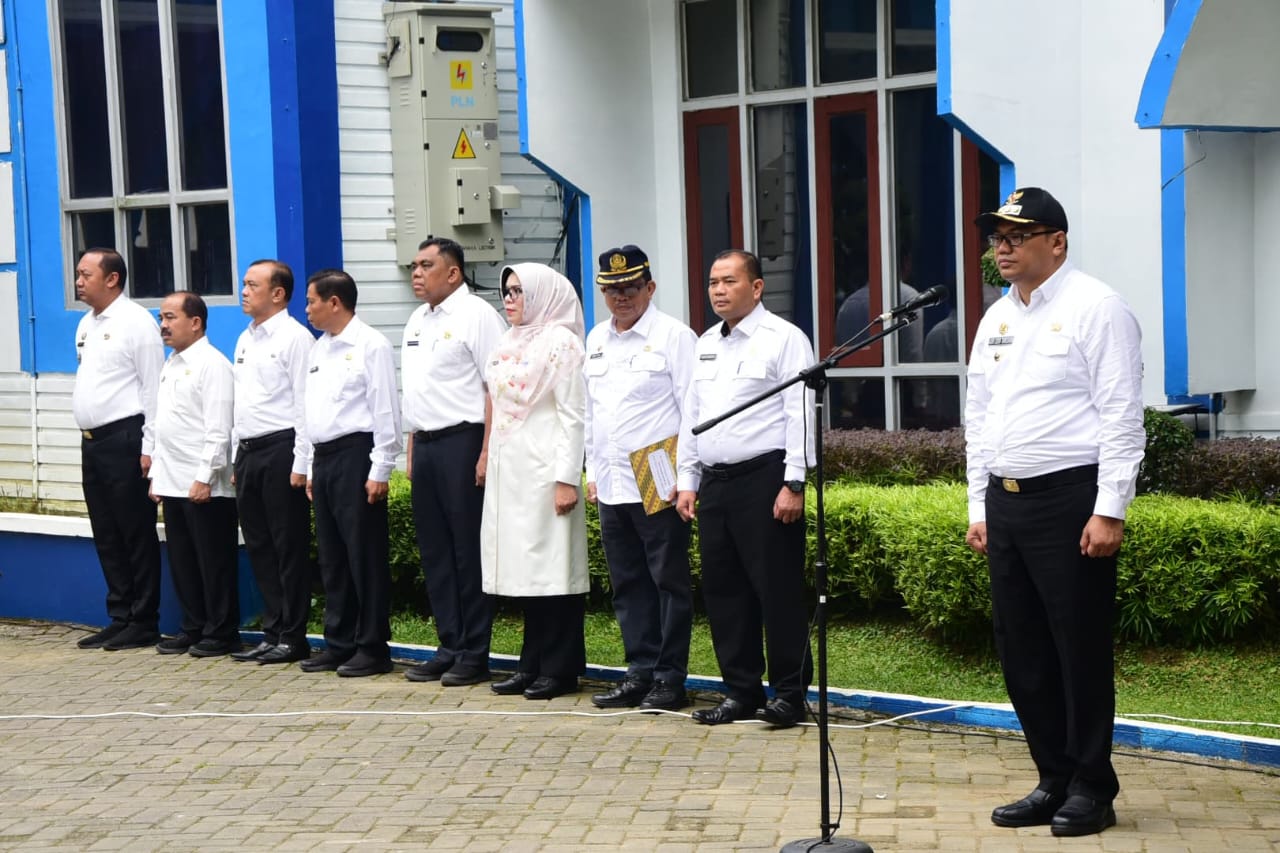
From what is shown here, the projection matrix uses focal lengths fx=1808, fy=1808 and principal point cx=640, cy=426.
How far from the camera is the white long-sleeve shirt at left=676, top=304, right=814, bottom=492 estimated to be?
761 cm

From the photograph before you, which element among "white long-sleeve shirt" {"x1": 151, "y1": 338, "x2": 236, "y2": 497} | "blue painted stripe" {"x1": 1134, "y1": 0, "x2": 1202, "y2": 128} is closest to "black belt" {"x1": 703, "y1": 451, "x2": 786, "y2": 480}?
"blue painted stripe" {"x1": 1134, "y1": 0, "x2": 1202, "y2": 128}

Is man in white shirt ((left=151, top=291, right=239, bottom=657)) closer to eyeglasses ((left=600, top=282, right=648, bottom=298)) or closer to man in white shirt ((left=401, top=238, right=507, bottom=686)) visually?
man in white shirt ((left=401, top=238, right=507, bottom=686))

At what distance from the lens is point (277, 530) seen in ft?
32.0

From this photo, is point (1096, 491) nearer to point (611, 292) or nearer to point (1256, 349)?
point (611, 292)

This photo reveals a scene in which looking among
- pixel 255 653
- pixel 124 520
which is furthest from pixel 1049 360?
pixel 124 520

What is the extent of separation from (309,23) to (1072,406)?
24.5ft

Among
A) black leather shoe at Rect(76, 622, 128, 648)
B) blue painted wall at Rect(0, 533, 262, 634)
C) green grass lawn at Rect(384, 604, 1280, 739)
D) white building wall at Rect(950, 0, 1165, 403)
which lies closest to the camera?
green grass lawn at Rect(384, 604, 1280, 739)

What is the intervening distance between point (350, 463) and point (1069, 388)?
174 inches

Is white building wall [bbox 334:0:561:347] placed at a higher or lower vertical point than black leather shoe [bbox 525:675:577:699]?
higher

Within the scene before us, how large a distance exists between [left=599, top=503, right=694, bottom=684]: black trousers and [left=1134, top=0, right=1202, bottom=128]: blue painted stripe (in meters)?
3.07

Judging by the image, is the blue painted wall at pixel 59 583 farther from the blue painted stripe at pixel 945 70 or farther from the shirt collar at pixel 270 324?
the blue painted stripe at pixel 945 70

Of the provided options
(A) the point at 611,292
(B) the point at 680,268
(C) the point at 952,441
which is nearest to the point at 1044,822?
(A) the point at 611,292

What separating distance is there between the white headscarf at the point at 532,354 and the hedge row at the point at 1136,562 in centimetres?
164

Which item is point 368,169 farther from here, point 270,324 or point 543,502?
point 543,502
